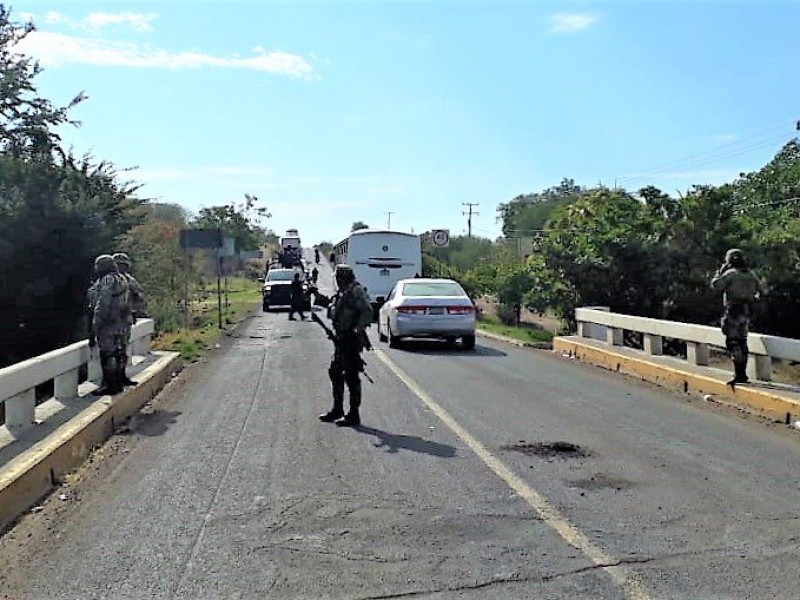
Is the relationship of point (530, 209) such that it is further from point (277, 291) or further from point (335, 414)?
point (335, 414)

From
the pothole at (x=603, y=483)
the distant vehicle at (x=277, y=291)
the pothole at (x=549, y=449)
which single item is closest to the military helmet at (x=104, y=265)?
the pothole at (x=549, y=449)

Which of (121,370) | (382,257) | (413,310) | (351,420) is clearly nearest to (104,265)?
(121,370)

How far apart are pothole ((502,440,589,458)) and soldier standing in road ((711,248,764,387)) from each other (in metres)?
4.01

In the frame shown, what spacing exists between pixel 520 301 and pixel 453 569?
32.7 m

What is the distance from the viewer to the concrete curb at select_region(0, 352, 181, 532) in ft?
23.9

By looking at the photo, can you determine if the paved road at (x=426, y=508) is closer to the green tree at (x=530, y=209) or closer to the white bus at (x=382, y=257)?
the white bus at (x=382, y=257)

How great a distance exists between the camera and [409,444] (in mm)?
9797

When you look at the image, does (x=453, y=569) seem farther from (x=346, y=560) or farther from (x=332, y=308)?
(x=332, y=308)

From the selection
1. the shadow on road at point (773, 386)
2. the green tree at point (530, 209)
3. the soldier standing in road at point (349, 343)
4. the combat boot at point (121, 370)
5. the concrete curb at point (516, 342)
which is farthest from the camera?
the green tree at point (530, 209)

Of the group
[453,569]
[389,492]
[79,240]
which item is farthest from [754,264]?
[453,569]

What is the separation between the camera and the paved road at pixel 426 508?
18.5 ft

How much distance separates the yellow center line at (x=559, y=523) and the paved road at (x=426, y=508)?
22mm

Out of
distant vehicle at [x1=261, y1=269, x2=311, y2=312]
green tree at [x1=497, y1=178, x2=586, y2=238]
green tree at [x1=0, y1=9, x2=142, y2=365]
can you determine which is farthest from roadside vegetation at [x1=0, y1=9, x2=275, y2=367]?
green tree at [x1=497, y1=178, x2=586, y2=238]

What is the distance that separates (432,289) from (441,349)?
137 centimetres
